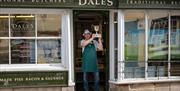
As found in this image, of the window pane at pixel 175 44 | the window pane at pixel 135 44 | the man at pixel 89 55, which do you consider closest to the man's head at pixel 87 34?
the man at pixel 89 55

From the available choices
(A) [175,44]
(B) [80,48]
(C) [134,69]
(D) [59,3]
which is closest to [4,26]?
(D) [59,3]

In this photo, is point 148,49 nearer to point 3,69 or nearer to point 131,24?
point 131,24

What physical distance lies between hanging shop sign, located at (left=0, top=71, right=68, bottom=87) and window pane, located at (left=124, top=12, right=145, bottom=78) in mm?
1883

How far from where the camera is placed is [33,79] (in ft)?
39.0

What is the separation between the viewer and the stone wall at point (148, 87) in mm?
12391

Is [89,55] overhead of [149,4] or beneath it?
beneath

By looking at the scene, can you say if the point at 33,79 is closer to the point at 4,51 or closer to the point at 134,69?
the point at 4,51

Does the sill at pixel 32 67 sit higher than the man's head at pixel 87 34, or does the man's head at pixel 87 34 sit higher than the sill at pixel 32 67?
the man's head at pixel 87 34

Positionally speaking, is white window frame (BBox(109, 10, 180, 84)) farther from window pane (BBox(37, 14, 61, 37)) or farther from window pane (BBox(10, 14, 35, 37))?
window pane (BBox(10, 14, 35, 37))

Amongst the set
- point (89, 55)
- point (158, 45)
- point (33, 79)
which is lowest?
point (33, 79)

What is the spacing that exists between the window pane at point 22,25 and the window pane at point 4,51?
0.28m

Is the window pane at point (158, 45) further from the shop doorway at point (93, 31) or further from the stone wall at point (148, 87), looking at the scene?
the shop doorway at point (93, 31)

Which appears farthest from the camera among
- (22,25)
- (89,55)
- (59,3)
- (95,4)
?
(89,55)

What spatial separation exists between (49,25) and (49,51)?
28.1 inches
